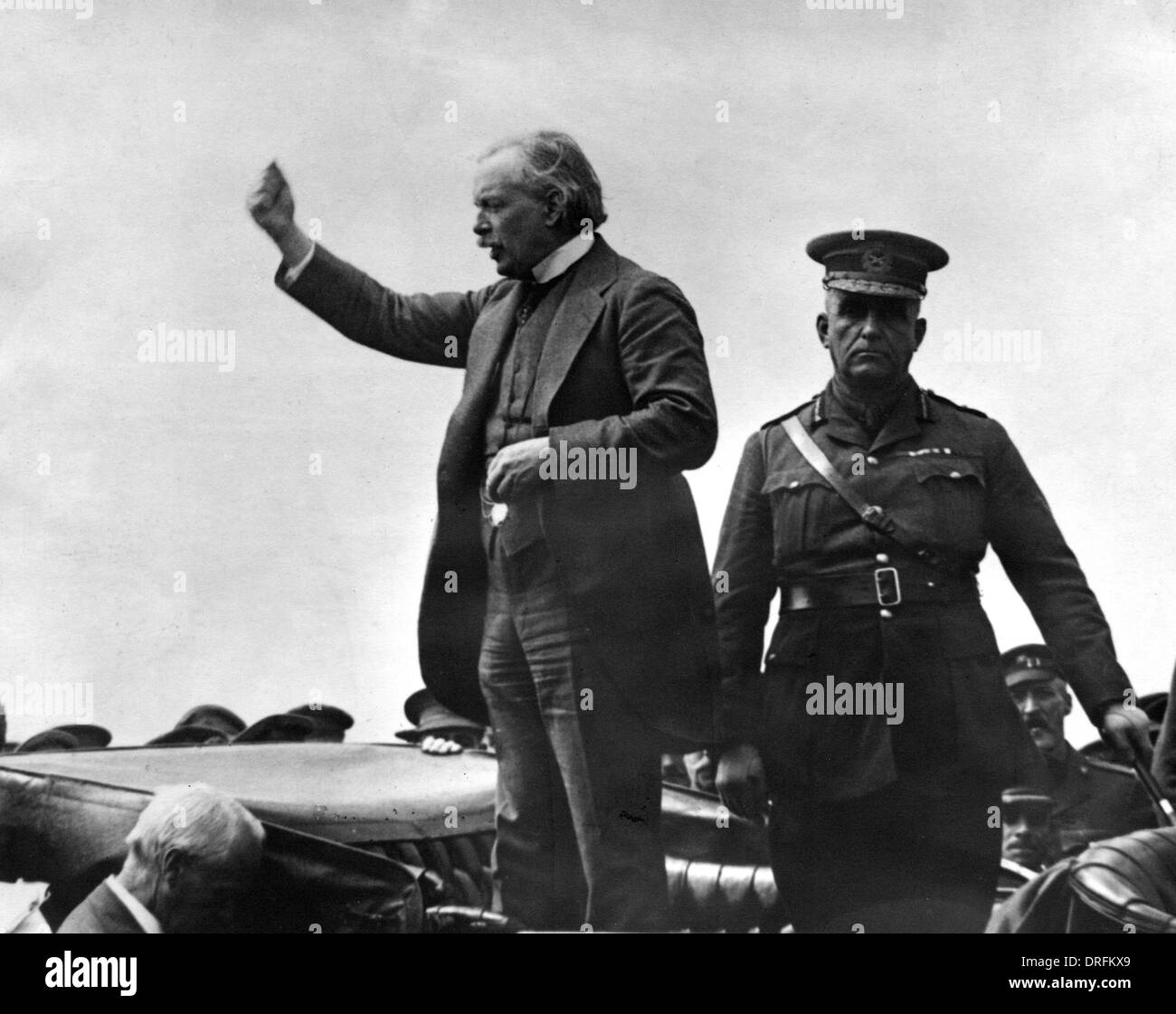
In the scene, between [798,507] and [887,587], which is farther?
[798,507]

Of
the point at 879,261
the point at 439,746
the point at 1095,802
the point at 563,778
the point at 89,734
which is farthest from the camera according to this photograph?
the point at 89,734

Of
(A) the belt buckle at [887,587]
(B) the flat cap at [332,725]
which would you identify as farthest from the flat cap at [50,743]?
(A) the belt buckle at [887,587]

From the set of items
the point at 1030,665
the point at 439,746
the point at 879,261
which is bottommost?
the point at 439,746

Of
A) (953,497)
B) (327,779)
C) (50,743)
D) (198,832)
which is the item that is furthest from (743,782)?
(50,743)

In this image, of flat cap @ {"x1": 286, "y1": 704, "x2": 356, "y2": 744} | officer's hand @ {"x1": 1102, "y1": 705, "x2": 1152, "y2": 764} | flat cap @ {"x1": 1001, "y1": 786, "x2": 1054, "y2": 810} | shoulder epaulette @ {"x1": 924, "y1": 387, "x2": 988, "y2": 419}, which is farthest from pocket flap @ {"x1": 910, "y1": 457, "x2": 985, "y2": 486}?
flat cap @ {"x1": 286, "y1": 704, "x2": 356, "y2": 744}

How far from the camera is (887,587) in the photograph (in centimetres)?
856

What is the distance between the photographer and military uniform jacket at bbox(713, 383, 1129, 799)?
852 cm

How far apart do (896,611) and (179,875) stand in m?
2.69

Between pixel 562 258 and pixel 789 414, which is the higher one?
pixel 562 258

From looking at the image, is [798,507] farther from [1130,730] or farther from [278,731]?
[278,731]

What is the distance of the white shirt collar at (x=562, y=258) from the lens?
873cm

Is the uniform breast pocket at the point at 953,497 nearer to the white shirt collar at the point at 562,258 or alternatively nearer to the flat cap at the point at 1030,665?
the flat cap at the point at 1030,665
